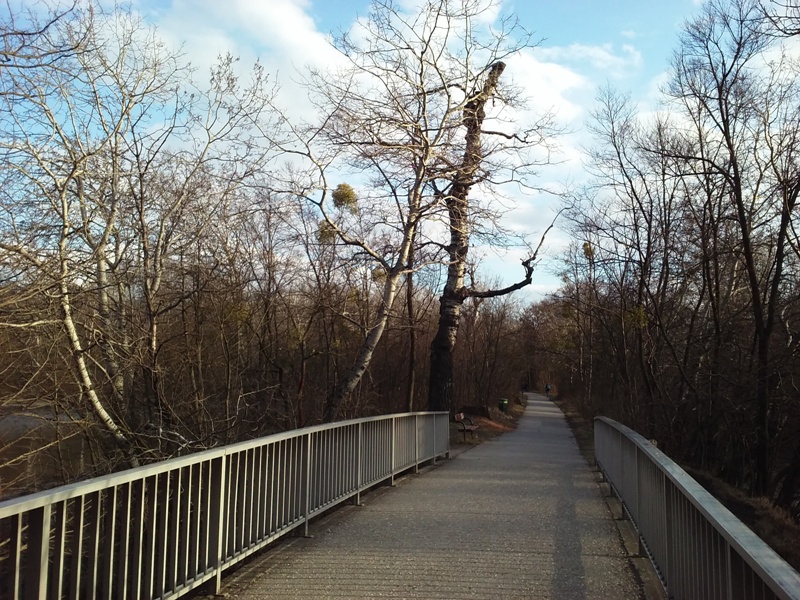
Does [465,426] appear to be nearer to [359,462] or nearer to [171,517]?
[359,462]

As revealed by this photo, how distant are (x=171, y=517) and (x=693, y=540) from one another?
3.20m

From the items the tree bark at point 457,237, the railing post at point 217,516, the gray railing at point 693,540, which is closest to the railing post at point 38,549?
the railing post at point 217,516

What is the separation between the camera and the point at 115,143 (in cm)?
1034

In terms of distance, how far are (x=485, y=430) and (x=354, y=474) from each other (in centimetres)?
1792

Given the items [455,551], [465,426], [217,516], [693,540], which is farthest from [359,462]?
[465,426]

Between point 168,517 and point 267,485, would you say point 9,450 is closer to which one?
point 267,485

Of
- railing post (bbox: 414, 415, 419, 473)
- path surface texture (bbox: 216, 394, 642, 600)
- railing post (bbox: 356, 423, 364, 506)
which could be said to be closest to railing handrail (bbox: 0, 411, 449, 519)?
path surface texture (bbox: 216, 394, 642, 600)

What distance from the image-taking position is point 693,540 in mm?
4043

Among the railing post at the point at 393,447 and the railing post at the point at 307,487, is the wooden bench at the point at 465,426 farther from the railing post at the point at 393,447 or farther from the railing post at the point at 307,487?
the railing post at the point at 307,487

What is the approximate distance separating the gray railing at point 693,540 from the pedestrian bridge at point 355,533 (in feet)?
0.04

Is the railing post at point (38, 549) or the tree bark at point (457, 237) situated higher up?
the tree bark at point (457, 237)

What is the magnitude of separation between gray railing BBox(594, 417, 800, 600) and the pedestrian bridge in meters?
0.01

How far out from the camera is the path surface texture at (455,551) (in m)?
5.53

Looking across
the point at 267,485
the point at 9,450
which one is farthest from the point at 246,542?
the point at 9,450
